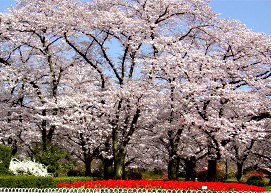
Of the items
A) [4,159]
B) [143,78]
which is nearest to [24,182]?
[4,159]

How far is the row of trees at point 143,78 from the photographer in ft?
65.9

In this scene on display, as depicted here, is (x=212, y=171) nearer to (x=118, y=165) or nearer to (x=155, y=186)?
(x=118, y=165)

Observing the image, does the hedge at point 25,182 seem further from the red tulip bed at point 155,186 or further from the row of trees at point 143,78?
the row of trees at point 143,78

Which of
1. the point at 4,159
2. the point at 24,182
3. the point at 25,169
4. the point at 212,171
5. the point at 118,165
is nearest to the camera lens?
the point at 24,182

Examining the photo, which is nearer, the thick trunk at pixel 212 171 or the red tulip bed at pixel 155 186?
the red tulip bed at pixel 155 186

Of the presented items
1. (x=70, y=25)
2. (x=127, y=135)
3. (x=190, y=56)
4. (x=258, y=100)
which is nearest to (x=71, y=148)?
(x=127, y=135)

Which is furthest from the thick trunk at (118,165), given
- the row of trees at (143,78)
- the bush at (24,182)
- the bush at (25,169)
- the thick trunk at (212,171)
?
the bush at (24,182)

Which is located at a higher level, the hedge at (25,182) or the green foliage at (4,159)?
the green foliage at (4,159)

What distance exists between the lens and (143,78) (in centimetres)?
2278

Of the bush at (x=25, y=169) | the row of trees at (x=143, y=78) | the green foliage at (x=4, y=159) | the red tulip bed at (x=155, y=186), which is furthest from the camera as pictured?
the row of trees at (x=143, y=78)

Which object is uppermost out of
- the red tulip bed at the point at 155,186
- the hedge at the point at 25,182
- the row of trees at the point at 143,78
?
the row of trees at the point at 143,78

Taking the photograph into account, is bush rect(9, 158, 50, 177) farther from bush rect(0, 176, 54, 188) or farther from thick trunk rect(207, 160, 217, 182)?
thick trunk rect(207, 160, 217, 182)

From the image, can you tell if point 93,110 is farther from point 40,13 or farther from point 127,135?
point 40,13

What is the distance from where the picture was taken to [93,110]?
902 inches
